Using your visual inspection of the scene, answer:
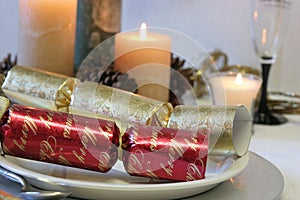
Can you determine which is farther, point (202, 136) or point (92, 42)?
point (92, 42)

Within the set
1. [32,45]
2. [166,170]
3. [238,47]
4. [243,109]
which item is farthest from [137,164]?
[238,47]

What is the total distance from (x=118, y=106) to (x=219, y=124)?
11cm

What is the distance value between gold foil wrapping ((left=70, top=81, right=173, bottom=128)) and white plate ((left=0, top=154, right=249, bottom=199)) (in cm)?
8

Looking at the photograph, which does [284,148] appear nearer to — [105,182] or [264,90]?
[264,90]

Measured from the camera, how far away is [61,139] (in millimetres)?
522

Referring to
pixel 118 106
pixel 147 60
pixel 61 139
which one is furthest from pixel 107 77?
pixel 61 139

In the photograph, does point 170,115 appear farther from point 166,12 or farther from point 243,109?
point 166,12

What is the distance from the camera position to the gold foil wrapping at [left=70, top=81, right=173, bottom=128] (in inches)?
23.9

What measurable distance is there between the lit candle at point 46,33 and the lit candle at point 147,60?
8cm

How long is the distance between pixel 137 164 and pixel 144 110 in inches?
4.1

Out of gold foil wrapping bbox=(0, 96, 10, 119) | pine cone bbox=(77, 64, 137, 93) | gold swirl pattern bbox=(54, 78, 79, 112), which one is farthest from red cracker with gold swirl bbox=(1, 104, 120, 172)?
pine cone bbox=(77, 64, 137, 93)

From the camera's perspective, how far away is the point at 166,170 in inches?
A: 20.1

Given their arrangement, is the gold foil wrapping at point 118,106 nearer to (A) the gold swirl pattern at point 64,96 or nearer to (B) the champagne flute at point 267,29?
(A) the gold swirl pattern at point 64,96

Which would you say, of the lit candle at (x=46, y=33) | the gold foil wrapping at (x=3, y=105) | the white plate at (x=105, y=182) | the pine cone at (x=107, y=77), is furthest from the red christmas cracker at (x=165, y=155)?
the lit candle at (x=46, y=33)
